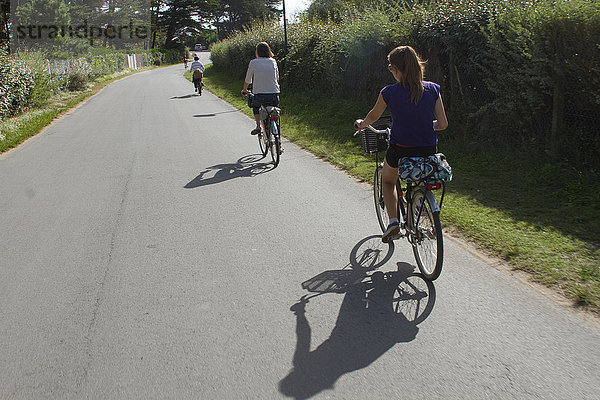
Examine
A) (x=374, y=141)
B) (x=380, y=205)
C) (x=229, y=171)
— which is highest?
(x=374, y=141)

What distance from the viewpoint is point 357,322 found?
365 cm

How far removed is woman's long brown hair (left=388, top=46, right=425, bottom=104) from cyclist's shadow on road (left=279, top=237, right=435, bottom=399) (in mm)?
1479

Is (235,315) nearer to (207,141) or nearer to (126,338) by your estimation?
(126,338)

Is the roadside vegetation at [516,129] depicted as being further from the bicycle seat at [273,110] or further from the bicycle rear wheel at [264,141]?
the bicycle seat at [273,110]

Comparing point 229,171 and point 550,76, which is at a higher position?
point 550,76

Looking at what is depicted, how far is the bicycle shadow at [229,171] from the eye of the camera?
8151 mm

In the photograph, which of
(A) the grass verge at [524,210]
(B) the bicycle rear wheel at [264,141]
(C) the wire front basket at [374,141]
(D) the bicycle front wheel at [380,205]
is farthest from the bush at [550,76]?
(B) the bicycle rear wheel at [264,141]

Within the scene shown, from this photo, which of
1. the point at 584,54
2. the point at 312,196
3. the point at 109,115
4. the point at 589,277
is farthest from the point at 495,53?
the point at 109,115

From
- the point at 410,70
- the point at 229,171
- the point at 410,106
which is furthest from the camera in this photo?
the point at 229,171

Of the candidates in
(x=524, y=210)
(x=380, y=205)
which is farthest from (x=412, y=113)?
(x=524, y=210)

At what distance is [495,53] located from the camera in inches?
322

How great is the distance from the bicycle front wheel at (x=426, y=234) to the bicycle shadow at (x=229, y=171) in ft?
14.1

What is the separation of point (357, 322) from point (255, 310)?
2.56 feet

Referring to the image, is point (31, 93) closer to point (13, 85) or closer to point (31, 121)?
point (13, 85)
